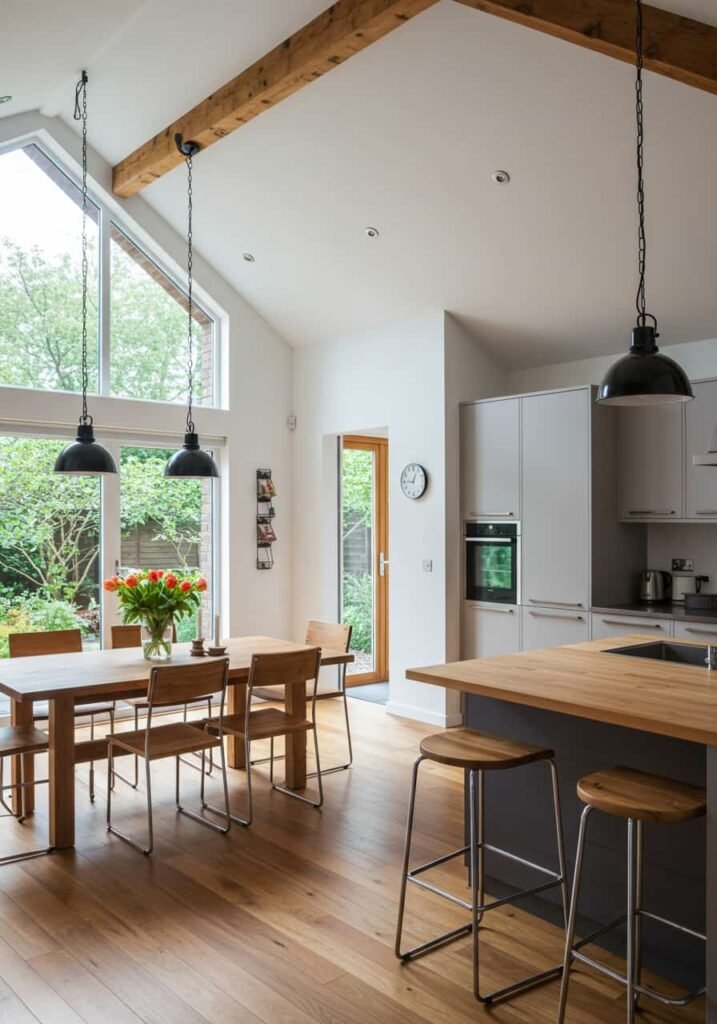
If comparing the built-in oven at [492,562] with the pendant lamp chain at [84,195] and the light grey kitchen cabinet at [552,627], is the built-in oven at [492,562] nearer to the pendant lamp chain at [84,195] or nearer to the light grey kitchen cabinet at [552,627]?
the light grey kitchen cabinet at [552,627]

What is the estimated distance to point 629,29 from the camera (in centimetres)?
349

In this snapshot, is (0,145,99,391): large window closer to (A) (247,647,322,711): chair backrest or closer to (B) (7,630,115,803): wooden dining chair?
(B) (7,630,115,803): wooden dining chair

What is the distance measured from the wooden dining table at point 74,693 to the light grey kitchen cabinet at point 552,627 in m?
1.39

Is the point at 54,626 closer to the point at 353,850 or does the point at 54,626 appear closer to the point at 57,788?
the point at 57,788

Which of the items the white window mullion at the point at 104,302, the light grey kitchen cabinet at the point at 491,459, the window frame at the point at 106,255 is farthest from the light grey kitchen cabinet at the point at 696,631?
the white window mullion at the point at 104,302

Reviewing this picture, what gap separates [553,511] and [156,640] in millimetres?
2616

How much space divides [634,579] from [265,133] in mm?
3607

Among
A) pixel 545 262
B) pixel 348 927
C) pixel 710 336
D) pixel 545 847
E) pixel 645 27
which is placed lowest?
pixel 348 927

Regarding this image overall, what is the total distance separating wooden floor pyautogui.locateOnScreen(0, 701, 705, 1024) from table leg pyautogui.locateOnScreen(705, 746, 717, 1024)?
356 mm

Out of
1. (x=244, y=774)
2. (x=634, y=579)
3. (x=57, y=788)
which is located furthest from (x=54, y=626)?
(x=634, y=579)

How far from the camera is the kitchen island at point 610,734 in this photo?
2.36 m

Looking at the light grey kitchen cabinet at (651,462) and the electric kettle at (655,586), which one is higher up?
the light grey kitchen cabinet at (651,462)

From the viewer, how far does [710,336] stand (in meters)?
5.44

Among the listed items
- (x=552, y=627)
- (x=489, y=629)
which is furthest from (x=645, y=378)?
(x=489, y=629)
